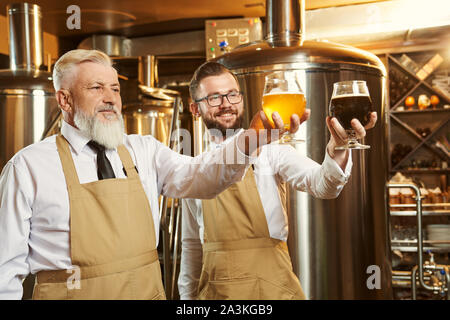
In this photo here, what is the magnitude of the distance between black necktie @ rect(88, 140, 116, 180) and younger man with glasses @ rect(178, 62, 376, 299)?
1.01 ft

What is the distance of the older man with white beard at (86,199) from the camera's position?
1.12m

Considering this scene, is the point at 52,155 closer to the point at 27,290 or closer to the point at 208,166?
the point at 208,166

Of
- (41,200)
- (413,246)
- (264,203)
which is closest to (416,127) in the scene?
(413,246)

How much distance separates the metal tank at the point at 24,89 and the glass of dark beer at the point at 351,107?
4.45 feet

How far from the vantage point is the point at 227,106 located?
1.42 m

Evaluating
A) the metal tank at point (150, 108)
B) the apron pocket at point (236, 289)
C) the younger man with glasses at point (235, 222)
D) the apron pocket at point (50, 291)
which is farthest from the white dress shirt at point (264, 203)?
the metal tank at point (150, 108)

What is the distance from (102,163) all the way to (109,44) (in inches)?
116

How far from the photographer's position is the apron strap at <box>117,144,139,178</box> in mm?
1270

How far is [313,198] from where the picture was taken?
67.8 inches

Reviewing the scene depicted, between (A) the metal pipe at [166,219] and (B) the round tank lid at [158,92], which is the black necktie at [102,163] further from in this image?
(B) the round tank lid at [158,92]

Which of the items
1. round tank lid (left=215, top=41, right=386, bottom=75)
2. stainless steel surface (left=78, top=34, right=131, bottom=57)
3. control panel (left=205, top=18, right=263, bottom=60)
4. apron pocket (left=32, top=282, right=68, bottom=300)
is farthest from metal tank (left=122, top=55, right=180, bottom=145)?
apron pocket (left=32, top=282, right=68, bottom=300)

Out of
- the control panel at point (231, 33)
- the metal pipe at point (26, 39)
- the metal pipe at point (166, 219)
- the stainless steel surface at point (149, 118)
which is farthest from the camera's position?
the control panel at point (231, 33)

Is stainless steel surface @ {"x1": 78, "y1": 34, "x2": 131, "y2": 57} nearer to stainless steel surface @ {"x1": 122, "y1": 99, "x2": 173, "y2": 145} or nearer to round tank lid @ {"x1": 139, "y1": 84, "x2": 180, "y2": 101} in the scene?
stainless steel surface @ {"x1": 122, "y1": 99, "x2": 173, "y2": 145}

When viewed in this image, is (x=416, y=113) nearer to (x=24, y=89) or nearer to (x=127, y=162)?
(x=24, y=89)
